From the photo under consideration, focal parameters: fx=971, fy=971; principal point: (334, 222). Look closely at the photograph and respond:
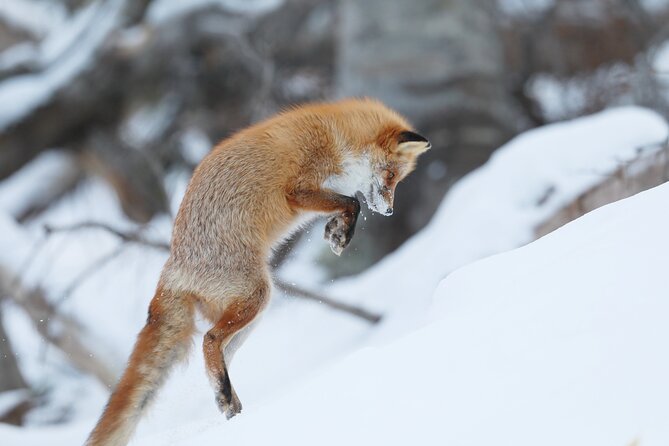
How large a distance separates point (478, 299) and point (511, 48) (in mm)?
11549

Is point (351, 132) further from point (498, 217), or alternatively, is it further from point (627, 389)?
point (627, 389)

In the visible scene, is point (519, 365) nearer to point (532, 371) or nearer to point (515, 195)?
point (532, 371)

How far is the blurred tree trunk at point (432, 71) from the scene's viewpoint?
10695 millimetres

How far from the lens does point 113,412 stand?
13.0 feet

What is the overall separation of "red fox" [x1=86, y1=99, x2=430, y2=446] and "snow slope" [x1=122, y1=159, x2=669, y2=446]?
97cm

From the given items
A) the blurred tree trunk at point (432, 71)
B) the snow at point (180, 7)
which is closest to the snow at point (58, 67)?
the snow at point (180, 7)

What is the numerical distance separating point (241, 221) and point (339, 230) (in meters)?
0.49

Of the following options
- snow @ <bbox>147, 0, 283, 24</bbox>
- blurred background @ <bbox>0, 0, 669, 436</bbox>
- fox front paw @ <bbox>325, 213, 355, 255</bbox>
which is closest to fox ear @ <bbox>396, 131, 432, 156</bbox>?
fox front paw @ <bbox>325, 213, 355, 255</bbox>

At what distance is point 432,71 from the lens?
35.5 feet

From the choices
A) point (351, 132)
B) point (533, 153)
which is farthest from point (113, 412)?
point (533, 153)

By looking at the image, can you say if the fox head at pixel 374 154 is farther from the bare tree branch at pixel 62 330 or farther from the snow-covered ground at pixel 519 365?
the bare tree branch at pixel 62 330

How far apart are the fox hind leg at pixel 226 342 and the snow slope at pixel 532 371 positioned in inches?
36.4

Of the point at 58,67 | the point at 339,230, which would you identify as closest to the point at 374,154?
the point at 339,230

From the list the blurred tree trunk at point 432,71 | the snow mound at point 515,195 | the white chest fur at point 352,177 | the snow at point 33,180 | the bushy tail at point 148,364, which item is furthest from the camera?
the blurred tree trunk at point 432,71
